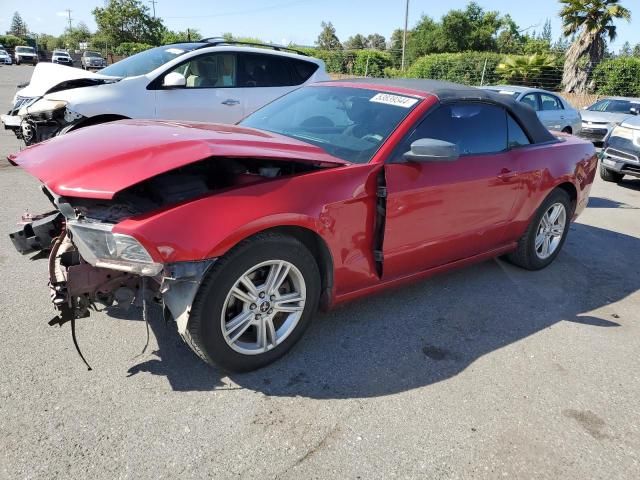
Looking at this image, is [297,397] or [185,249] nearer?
[185,249]

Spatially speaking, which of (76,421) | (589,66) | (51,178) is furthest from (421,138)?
(589,66)

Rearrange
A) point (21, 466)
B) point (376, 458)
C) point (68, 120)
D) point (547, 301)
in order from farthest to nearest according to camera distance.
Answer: point (68, 120)
point (547, 301)
point (376, 458)
point (21, 466)

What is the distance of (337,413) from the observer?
8.63 feet

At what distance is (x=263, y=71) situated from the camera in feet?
25.2

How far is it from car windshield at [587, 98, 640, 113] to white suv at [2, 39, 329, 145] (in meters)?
10.9

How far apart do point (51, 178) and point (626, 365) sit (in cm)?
361

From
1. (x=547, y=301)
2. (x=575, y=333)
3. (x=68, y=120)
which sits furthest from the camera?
(x=68, y=120)

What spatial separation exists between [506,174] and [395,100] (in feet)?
3.68

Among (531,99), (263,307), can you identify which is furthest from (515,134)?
(531,99)

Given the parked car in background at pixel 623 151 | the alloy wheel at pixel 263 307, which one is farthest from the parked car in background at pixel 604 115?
the alloy wheel at pixel 263 307

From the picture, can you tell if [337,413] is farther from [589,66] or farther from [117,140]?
[589,66]

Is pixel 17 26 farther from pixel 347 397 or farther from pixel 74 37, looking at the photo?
pixel 347 397

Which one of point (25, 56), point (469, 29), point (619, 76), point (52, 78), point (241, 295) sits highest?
point (469, 29)

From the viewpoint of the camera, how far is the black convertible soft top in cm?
374
